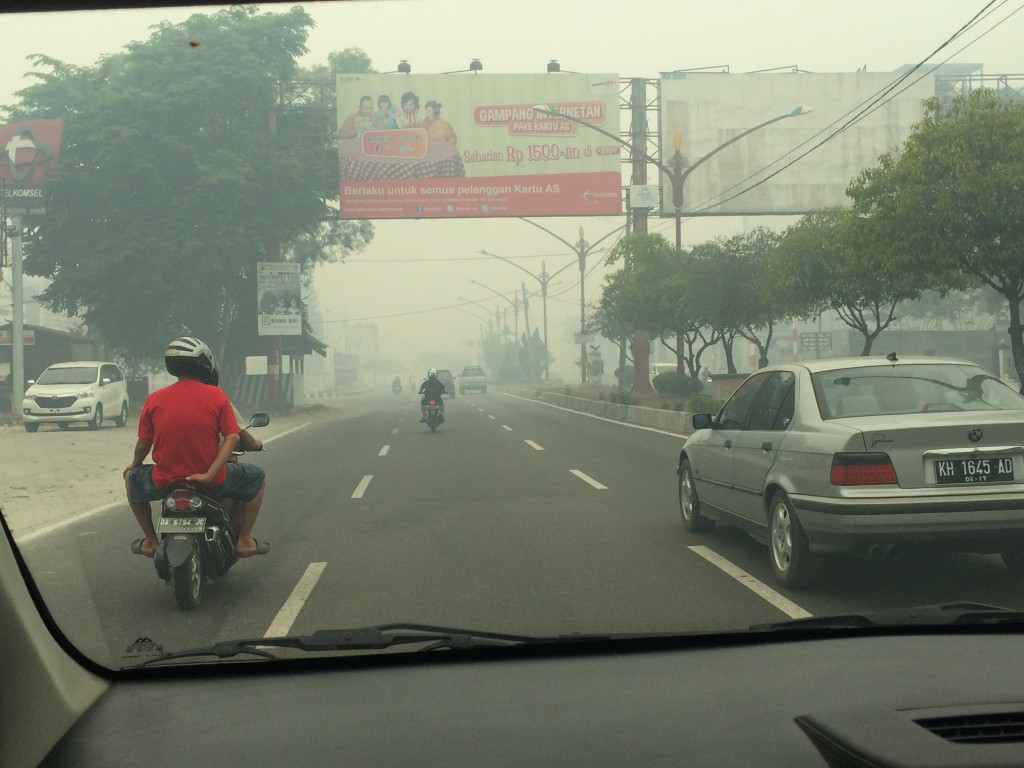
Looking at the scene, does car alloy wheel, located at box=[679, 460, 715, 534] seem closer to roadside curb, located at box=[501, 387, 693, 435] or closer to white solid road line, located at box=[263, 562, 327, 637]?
white solid road line, located at box=[263, 562, 327, 637]

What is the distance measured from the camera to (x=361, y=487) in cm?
1344

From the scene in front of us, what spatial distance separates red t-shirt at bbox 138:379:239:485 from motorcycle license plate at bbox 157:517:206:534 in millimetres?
258

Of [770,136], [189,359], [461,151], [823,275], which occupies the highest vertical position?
[770,136]

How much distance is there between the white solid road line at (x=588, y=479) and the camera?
13.0 meters

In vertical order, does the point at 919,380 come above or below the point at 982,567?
above

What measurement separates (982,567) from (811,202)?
107ft

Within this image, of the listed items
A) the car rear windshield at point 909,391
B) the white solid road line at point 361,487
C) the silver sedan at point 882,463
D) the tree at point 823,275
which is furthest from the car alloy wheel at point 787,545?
the tree at point 823,275

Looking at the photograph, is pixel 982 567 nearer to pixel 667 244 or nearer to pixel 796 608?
pixel 796 608

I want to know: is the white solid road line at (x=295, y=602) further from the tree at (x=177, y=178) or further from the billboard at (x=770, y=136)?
the billboard at (x=770, y=136)

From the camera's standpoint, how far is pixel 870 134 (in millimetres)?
38250

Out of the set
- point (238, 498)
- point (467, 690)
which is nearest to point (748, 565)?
point (238, 498)

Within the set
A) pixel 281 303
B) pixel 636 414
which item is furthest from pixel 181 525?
pixel 281 303

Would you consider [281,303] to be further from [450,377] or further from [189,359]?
[189,359]

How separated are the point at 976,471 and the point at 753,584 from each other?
4.80 feet
